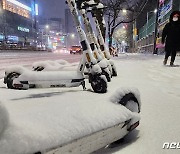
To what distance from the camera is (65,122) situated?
69.1 inches

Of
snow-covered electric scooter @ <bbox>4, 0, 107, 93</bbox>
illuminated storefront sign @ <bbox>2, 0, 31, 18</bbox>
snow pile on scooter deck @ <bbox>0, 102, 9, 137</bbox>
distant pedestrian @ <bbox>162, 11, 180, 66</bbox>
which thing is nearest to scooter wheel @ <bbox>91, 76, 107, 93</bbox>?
snow-covered electric scooter @ <bbox>4, 0, 107, 93</bbox>

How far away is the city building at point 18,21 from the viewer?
83.1 meters

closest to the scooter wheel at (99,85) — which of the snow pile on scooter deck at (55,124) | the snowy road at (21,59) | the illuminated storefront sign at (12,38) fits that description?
the snow pile on scooter deck at (55,124)

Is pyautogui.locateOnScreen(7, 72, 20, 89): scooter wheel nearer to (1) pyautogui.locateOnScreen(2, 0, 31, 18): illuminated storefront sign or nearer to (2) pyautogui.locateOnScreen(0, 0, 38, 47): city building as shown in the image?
(2) pyautogui.locateOnScreen(0, 0, 38, 47): city building

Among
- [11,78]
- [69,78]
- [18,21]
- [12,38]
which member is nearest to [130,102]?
[69,78]

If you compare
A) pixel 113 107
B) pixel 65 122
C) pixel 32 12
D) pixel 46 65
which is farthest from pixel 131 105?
pixel 32 12

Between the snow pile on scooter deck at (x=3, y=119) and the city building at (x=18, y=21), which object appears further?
the city building at (x=18, y=21)

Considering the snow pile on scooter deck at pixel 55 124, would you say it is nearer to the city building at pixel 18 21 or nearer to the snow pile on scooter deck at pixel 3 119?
the snow pile on scooter deck at pixel 3 119

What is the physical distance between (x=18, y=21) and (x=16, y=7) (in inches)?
212

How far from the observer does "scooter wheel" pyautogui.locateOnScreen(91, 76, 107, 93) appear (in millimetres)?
3928

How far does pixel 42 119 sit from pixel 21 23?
10535cm

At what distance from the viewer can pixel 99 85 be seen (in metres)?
3.93

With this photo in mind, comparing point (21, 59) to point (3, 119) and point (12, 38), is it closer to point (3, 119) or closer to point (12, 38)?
point (3, 119)

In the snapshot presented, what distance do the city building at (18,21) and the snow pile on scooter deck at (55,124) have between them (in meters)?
76.1
